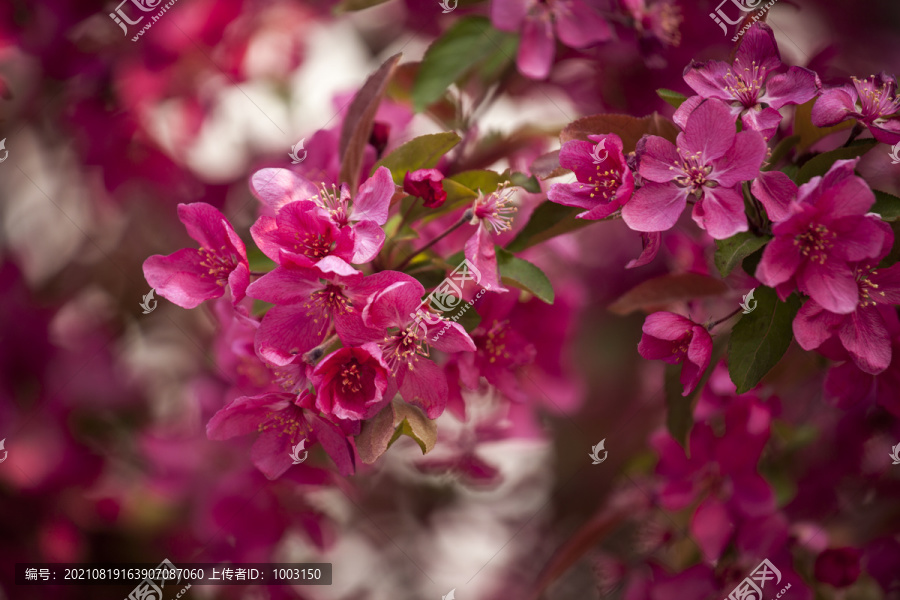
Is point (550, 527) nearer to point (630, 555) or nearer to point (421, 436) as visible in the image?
point (630, 555)

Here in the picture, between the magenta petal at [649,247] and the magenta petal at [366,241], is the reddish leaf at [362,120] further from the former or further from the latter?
the magenta petal at [649,247]

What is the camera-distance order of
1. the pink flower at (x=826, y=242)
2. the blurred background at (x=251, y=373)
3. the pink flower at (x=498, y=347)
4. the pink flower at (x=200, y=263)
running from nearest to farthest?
the pink flower at (x=826, y=242)
the pink flower at (x=200, y=263)
the pink flower at (x=498, y=347)
the blurred background at (x=251, y=373)

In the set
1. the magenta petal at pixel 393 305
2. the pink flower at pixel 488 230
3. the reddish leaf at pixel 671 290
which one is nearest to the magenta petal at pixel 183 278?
the magenta petal at pixel 393 305

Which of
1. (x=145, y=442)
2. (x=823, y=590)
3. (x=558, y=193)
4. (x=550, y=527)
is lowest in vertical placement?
(x=550, y=527)

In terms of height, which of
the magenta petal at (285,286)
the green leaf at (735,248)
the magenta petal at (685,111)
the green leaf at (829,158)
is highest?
the magenta petal at (285,286)

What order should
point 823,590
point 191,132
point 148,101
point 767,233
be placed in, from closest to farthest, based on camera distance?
1. point 767,233
2. point 823,590
3. point 148,101
4. point 191,132

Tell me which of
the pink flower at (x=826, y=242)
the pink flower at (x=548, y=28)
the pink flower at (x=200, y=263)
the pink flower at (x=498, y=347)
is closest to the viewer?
the pink flower at (x=826, y=242)

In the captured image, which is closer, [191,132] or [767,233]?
[767,233]

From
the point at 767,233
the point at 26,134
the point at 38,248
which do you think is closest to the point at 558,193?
the point at 767,233
